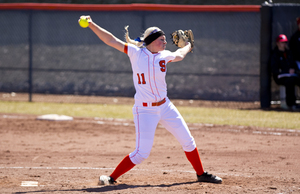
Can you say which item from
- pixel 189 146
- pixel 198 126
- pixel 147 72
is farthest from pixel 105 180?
pixel 198 126

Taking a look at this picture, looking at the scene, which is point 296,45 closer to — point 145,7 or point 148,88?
point 145,7

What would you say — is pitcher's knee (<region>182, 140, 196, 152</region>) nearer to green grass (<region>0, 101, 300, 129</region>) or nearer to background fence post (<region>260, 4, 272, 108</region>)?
green grass (<region>0, 101, 300, 129</region>)

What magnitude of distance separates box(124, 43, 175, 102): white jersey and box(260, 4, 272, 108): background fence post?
313 inches

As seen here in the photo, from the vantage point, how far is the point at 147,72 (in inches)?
194

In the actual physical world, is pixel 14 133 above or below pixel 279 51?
below

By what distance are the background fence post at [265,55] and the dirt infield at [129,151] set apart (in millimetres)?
3219

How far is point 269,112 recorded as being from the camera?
11500 mm

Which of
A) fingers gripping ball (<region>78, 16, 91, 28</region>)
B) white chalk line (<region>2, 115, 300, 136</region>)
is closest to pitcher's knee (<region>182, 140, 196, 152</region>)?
fingers gripping ball (<region>78, 16, 91, 28</region>)

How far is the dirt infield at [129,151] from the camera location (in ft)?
17.1

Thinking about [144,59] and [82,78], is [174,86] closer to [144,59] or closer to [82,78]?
[82,78]

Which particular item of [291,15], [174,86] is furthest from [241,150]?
[174,86]

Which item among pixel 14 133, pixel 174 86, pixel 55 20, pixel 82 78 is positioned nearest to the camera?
pixel 14 133

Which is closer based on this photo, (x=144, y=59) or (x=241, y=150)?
(x=144, y=59)

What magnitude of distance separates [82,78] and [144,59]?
51.6 ft
